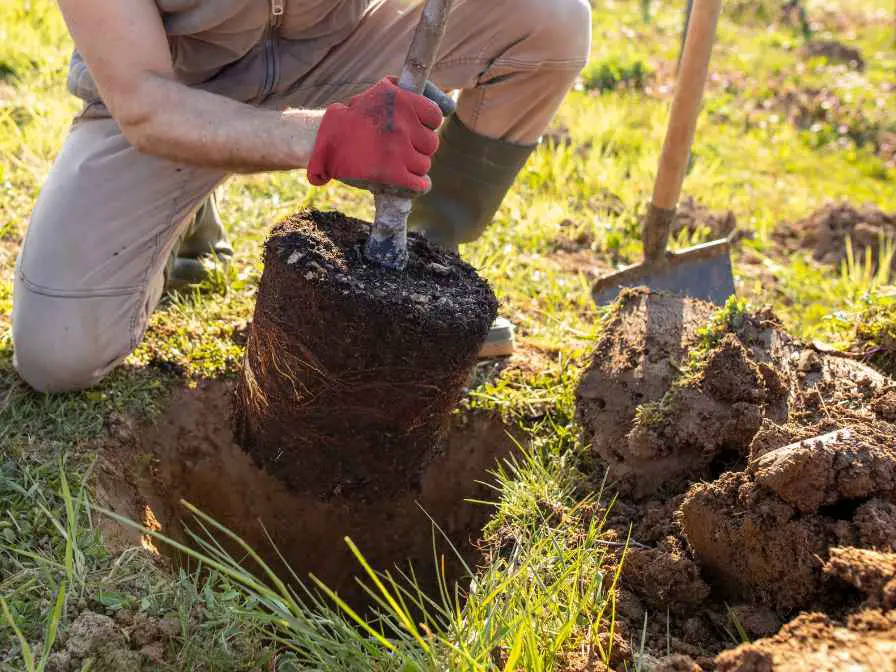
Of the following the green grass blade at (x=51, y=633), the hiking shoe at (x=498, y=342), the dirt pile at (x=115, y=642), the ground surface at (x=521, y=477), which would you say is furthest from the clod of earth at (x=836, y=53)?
the green grass blade at (x=51, y=633)

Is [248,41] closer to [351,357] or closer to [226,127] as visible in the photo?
[226,127]

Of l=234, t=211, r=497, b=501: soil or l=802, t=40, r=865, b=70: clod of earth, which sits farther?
l=802, t=40, r=865, b=70: clod of earth

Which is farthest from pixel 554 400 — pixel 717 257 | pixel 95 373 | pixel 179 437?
pixel 95 373

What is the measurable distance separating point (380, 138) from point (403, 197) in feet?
0.51

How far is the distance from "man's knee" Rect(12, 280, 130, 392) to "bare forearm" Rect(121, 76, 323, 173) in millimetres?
527

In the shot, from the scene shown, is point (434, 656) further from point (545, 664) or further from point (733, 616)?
point (733, 616)

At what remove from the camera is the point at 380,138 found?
5.29 ft

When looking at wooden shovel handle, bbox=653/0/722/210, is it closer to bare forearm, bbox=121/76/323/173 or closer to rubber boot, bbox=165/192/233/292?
bare forearm, bbox=121/76/323/173

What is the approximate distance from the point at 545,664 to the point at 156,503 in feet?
3.55

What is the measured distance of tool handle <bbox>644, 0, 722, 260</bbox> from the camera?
238cm

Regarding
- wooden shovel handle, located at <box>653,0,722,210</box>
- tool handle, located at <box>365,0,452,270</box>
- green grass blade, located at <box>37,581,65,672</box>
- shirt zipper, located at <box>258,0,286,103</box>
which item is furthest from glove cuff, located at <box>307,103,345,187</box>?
wooden shovel handle, located at <box>653,0,722,210</box>

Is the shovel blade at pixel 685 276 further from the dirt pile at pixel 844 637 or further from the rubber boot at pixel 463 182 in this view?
the dirt pile at pixel 844 637

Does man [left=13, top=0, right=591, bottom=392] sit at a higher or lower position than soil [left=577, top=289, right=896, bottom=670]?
higher

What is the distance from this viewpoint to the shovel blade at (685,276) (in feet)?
8.82
